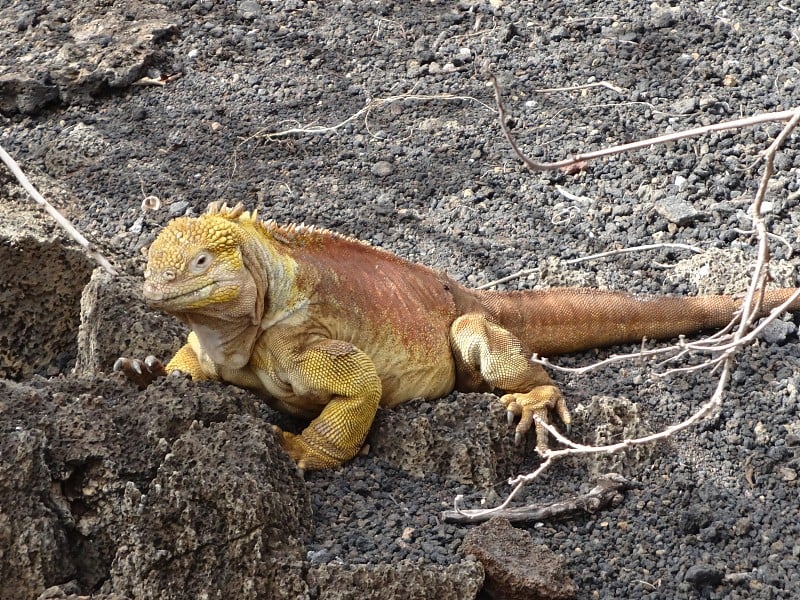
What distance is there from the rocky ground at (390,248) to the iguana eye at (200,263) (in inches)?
16.4

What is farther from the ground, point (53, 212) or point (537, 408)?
point (53, 212)

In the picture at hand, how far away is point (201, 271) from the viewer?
434 cm

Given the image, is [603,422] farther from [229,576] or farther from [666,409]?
[229,576]

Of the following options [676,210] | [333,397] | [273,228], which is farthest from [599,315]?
[273,228]

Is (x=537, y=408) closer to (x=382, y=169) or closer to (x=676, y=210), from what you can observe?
(x=676, y=210)

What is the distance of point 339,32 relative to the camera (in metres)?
8.30

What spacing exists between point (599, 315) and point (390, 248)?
1.39 meters

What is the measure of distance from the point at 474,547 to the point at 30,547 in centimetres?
139

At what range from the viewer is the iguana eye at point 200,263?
432 cm

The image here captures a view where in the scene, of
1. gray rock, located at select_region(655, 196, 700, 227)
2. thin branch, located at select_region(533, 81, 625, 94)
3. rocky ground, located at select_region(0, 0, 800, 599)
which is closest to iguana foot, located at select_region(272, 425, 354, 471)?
rocky ground, located at select_region(0, 0, 800, 599)

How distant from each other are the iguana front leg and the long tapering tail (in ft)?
3.46

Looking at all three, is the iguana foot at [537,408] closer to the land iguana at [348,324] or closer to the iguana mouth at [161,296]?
the land iguana at [348,324]

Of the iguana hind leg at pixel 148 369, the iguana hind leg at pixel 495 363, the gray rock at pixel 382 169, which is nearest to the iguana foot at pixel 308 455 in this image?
the iguana hind leg at pixel 148 369

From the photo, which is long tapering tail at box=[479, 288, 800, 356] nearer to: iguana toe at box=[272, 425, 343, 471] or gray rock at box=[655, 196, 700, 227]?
gray rock at box=[655, 196, 700, 227]
